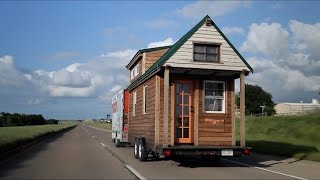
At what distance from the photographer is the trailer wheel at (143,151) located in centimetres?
1905

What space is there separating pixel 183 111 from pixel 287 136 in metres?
20.9

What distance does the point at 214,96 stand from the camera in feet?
60.1

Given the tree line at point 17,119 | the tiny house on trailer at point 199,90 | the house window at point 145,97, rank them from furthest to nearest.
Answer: the tree line at point 17,119, the house window at point 145,97, the tiny house on trailer at point 199,90

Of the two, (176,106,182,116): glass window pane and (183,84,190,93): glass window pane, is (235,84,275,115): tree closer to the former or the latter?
(183,84,190,93): glass window pane

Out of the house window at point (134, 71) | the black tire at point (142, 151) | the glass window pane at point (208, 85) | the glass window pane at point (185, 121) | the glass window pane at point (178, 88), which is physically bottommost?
the black tire at point (142, 151)

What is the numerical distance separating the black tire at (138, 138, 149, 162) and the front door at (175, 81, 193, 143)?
191cm

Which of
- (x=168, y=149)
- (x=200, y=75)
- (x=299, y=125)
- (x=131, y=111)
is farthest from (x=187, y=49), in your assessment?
(x=299, y=125)

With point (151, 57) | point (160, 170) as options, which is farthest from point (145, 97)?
point (160, 170)

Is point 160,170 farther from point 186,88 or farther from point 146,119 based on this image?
point 146,119

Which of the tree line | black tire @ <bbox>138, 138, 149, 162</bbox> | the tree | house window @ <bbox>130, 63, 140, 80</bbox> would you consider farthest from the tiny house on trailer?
the tree

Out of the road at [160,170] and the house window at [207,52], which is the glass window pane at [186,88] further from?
the road at [160,170]

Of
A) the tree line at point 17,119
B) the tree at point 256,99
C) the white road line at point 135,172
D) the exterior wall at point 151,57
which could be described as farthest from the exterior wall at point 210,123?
the tree at point 256,99

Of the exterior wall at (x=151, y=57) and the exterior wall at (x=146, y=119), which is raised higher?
the exterior wall at (x=151, y=57)

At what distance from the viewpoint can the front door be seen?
17.9 m
